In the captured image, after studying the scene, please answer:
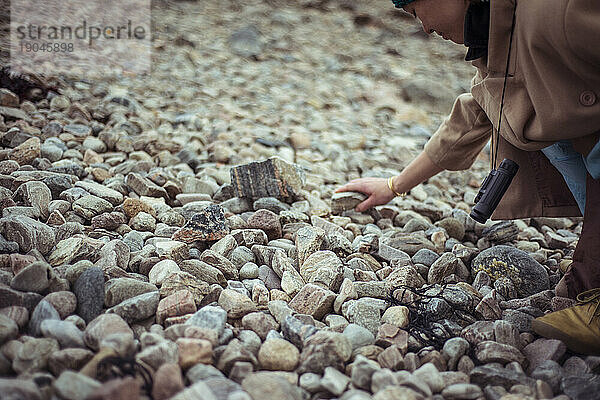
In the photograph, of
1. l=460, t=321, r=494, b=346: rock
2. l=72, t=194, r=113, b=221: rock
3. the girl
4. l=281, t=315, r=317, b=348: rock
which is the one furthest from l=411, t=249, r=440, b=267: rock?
l=72, t=194, r=113, b=221: rock

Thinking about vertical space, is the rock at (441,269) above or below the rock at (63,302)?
below

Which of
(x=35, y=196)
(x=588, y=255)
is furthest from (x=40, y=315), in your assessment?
(x=588, y=255)

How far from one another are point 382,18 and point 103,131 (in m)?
4.10

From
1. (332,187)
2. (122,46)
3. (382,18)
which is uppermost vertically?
(382,18)

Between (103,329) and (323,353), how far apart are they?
1.50 feet

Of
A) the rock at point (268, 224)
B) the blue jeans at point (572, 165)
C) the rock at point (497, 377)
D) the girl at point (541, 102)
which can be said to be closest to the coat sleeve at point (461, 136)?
the girl at point (541, 102)

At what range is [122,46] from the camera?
12.7 ft

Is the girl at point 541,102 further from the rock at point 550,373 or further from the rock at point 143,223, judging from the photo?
the rock at point 143,223

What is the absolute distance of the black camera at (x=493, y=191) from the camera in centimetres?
136

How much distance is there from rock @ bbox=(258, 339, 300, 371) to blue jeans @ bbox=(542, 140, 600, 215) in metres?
0.91

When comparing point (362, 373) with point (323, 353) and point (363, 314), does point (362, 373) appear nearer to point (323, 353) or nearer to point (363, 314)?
point (323, 353)

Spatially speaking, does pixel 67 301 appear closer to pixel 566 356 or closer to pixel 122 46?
pixel 566 356

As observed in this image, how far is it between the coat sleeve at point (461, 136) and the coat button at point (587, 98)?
42 cm

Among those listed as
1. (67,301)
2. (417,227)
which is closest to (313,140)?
(417,227)
